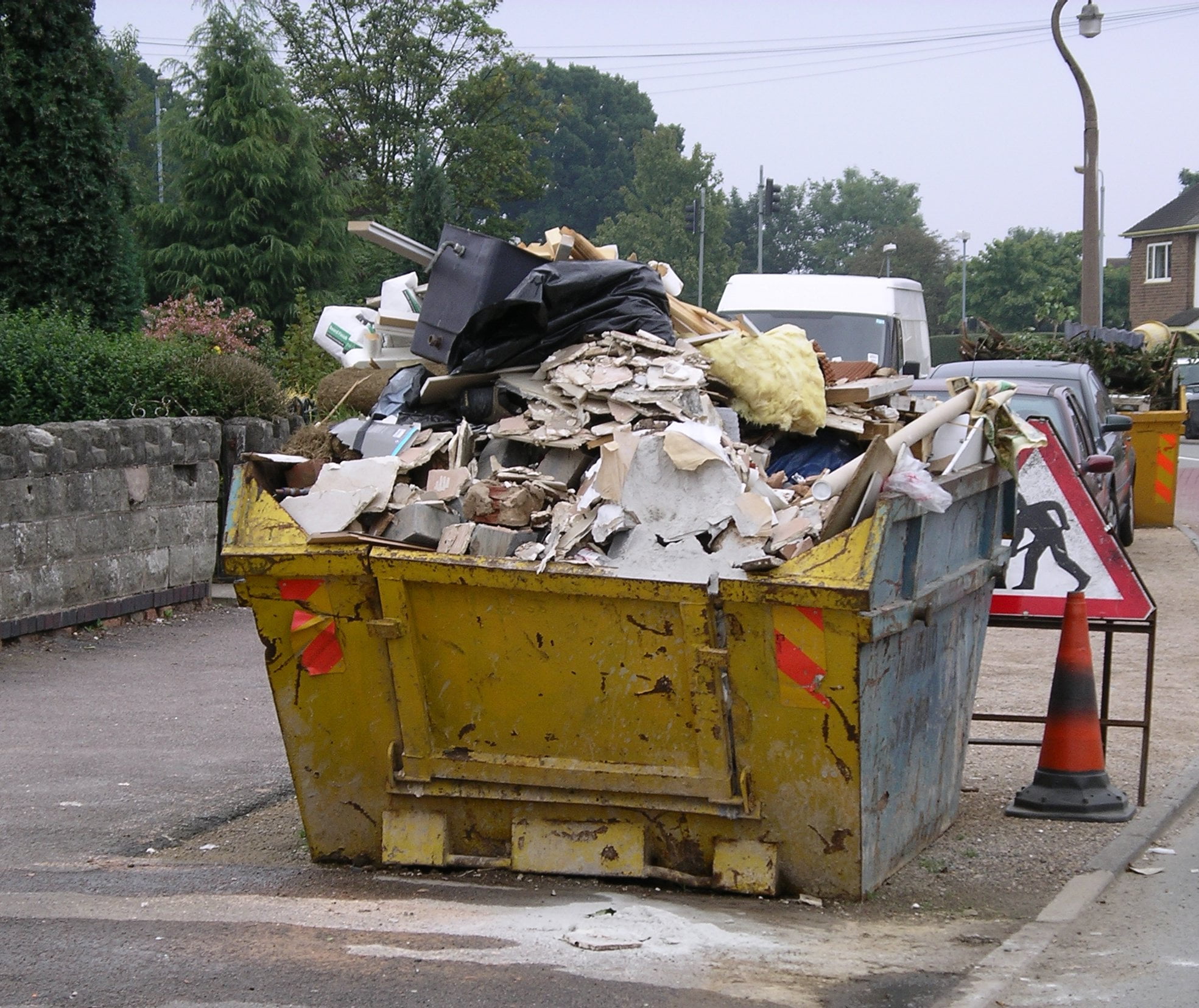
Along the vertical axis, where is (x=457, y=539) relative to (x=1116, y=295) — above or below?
below

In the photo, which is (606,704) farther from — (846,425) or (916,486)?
(846,425)

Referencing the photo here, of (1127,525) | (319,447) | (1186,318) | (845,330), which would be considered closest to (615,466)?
(319,447)

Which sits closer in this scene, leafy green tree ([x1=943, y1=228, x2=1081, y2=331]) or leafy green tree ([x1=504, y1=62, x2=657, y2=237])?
leafy green tree ([x1=943, y1=228, x2=1081, y2=331])

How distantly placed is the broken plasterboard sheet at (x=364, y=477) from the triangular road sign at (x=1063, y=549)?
2580 mm

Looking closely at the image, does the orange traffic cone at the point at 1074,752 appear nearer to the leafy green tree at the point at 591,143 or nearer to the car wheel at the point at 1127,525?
the car wheel at the point at 1127,525

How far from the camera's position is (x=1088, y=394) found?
1299 cm

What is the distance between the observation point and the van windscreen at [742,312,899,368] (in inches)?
594

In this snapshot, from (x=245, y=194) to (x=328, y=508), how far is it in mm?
25743

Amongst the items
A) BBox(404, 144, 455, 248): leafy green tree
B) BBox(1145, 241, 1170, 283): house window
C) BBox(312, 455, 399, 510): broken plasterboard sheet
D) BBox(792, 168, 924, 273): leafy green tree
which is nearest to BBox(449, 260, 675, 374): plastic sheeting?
BBox(312, 455, 399, 510): broken plasterboard sheet

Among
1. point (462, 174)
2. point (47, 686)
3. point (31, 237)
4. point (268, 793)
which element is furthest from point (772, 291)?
point (462, 174)

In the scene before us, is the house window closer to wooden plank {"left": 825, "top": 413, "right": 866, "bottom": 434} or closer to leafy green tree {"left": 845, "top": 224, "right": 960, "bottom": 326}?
leafy green tree {"left": 845, "top": 224, "right": 960, "bottom": 326}

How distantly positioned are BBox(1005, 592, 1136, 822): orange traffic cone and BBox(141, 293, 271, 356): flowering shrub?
390 inches

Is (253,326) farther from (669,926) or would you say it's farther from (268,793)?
(669,926)

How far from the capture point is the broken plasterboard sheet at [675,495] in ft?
13.9
